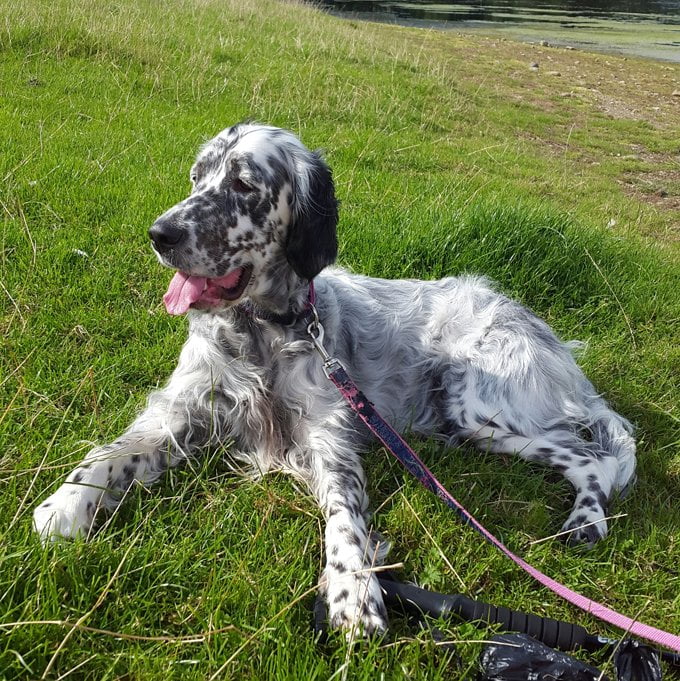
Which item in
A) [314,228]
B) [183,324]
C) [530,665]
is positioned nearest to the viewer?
[530,665]

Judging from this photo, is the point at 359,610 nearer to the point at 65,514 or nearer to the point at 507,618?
the point at 507,618

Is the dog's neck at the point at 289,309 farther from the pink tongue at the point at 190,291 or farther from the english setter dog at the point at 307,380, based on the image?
the pink tongue at the point at 190,291

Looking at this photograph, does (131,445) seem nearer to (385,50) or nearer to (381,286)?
(381,286)

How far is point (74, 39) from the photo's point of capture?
898 centimetres

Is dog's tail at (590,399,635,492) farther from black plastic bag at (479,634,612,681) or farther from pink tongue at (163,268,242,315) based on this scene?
pink tongue at (163,268,242,315)

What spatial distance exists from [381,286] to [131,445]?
5.95ft

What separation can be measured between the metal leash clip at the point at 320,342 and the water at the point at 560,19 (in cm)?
2353

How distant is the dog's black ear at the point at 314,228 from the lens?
296 centimetres

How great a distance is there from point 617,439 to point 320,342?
5.27 ft

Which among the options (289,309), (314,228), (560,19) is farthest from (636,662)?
(560,19)

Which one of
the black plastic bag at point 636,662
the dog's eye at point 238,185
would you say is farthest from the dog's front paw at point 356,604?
the dog's eye at point 238,185

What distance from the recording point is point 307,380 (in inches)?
121

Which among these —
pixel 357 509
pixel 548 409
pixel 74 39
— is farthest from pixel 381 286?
pixel 74 39

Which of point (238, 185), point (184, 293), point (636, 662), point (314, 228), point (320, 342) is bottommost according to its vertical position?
point (636, 662)
